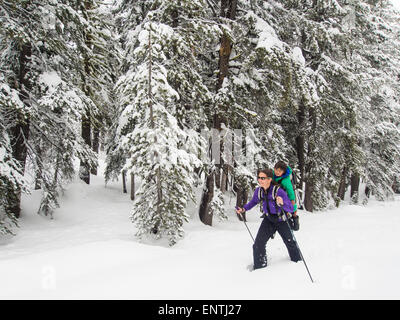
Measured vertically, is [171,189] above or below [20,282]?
above

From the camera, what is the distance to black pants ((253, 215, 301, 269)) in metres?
5.45

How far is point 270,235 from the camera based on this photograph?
5.56 meters

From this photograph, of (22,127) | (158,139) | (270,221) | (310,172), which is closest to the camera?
(270,221)

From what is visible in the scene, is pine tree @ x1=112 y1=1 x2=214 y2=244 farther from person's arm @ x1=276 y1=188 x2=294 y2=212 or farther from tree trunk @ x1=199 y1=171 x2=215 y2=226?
person's arm @ x1=276 y1=188 x2=294 y2=212

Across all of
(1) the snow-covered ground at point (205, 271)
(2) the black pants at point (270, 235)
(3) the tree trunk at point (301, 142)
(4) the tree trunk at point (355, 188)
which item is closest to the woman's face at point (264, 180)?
(2) the black pants at point (270, 235)

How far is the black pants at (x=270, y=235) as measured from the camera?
17.9 ft

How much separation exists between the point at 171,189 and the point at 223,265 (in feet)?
10.4

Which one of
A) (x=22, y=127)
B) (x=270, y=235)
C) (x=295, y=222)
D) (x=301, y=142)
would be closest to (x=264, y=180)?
(x=295, y=222)

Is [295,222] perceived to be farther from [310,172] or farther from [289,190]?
[310,172]

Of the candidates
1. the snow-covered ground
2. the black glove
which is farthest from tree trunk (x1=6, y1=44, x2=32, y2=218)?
the black glove

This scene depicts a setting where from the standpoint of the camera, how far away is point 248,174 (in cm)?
1089

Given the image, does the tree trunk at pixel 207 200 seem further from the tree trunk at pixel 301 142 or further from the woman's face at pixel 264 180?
the tree trunk at pixel 301 142
